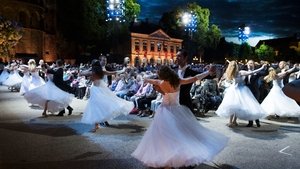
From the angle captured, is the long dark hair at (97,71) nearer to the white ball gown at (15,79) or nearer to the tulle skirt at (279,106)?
the tulle skirt at (279,106)

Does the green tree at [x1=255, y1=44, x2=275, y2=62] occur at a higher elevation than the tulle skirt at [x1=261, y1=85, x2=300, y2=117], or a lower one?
higher

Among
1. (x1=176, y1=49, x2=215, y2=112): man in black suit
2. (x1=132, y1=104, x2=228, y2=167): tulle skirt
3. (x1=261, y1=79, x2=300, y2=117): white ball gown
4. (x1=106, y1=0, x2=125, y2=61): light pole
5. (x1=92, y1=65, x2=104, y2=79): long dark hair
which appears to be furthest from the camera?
(x1=106, y1=0, x2=125, y2=61): light pole

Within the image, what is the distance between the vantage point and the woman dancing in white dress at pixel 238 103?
11.7 meters

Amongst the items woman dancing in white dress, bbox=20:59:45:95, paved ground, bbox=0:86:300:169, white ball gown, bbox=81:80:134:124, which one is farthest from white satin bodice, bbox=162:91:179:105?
woman dancing in white dress, bbox=20:59:45:95

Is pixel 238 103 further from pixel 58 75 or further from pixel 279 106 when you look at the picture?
pixel 58 75

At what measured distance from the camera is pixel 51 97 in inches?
571

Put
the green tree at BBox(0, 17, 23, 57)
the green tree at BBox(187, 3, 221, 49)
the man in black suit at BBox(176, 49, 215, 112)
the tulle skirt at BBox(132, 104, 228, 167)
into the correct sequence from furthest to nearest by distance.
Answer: the green tree at BBox(187, 3, 221, 49) → the green tree at BBox(0, 17, 23, 57) → the man in black suit at BBox(176, 49, 215, 112) → the tulle skirt at BBox(132, 104, 228, 167)

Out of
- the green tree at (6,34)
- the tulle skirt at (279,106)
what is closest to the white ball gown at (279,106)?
the tulle skirt at (279,106)

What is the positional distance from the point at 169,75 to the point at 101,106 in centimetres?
510

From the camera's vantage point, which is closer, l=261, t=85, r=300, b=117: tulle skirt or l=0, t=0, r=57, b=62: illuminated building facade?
l=261, t=85, r=300, b=117: tulle skirt

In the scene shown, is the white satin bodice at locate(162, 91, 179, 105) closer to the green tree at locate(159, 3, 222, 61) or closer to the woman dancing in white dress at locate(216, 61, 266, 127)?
the woman dancing in white dress at locate(216, 61, 266, 127)

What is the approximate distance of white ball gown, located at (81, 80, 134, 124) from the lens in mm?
11406

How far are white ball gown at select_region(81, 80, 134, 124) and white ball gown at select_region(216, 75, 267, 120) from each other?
121 inches

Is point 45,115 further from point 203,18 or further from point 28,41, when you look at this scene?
point 203,18
